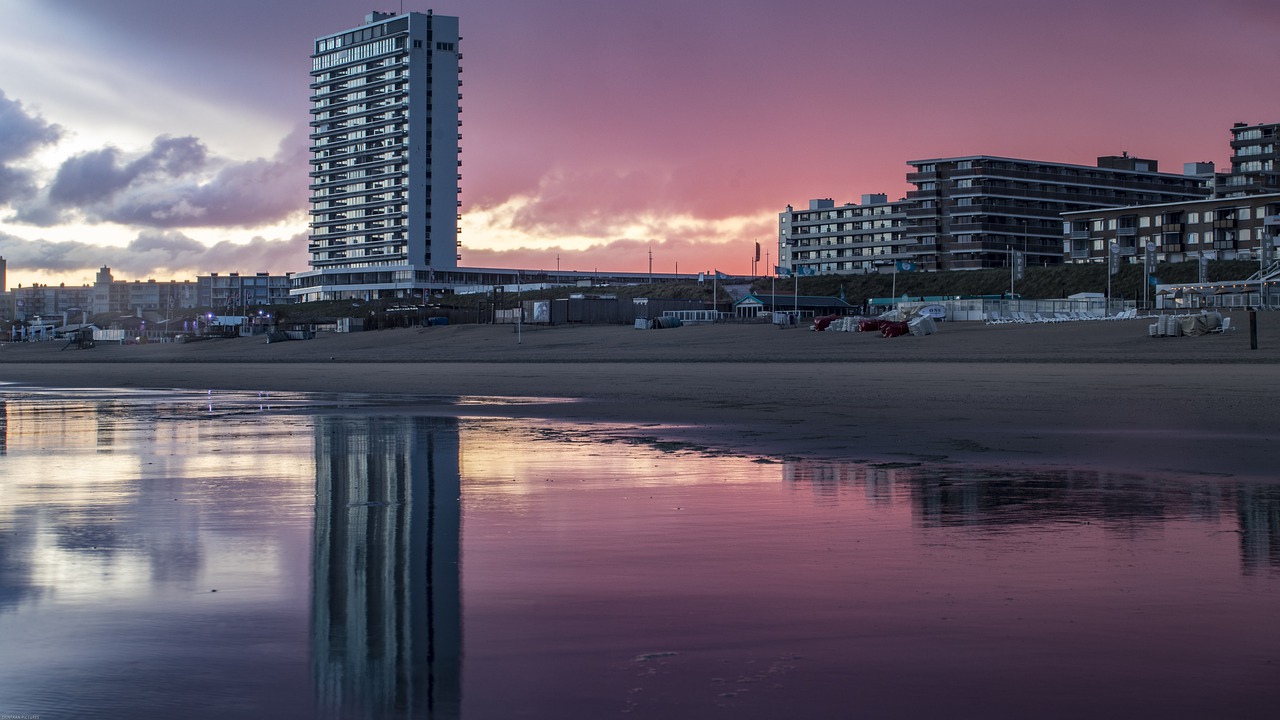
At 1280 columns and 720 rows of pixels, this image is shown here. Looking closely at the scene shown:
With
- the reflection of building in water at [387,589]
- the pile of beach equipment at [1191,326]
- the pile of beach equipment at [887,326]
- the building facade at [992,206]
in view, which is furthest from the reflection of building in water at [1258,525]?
the building facade at [992,206]

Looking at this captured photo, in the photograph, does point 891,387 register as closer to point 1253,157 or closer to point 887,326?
point 887,326

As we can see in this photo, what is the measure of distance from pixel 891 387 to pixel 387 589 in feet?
93.1

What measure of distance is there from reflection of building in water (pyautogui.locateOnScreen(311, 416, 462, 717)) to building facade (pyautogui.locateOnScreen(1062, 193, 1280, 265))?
131598 millimetres

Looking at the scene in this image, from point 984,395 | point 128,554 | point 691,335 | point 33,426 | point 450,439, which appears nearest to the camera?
point 128,554

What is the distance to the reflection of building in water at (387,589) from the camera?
5.79m

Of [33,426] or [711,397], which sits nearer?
[33,426]

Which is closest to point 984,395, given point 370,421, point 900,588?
point 370,421

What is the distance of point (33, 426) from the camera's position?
24.7 metres

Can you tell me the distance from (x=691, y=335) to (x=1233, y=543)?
69214 millimetres

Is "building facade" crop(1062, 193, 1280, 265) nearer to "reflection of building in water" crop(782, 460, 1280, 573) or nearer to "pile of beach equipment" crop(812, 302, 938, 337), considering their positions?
"pile of beach equipment" crop(812, 302, 938, 337)

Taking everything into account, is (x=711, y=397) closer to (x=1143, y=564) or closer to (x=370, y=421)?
(x=370, y=421)

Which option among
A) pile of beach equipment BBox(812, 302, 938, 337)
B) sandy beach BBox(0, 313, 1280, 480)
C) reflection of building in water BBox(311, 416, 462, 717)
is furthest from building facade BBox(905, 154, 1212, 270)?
reflection of building in water BBox(311, 416, 462, 717)

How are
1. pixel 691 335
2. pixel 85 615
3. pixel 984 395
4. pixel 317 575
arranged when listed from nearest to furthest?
pixel 85 615, pixel 317 575, pixel 984 395, pixel 691 335

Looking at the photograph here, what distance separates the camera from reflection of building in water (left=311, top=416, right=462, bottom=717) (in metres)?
5.79
